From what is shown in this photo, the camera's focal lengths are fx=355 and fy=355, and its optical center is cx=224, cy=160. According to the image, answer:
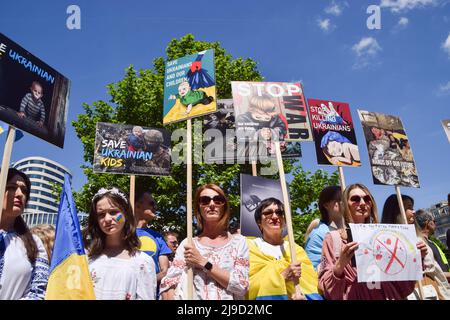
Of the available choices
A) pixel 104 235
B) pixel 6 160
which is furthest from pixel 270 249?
pixel 6 160

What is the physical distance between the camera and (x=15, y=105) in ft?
12.9

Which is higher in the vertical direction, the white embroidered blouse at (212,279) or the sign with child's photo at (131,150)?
the sign with child's photo at (131,150)

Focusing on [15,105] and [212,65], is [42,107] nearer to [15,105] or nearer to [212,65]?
[15,105]

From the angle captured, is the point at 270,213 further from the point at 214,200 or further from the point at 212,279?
the point at 212,279

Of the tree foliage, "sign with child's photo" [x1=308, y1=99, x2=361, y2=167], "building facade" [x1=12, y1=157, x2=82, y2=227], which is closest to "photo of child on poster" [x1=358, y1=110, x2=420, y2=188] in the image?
"sign with child's photo" [x1=308, y1=99, x2=361, y2=167]

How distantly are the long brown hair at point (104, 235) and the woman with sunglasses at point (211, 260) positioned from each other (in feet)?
1.36

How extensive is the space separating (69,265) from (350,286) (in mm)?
2213

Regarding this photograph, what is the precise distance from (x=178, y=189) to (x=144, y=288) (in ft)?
35.7

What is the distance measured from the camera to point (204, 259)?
3.00 metres

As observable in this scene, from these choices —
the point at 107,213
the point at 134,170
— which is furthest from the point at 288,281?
the point at 134,170

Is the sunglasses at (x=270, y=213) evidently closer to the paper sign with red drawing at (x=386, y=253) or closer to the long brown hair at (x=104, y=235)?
the paper sign with red drawing at (x=386, y=253)

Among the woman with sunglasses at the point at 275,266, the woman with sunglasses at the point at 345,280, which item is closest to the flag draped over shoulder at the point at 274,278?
the woman with sunglasses at the point at 275,266

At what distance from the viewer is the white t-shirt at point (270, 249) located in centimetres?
353

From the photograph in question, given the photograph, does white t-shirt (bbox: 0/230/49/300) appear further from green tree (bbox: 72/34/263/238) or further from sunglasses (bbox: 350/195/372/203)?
green tree (bbox: 72/34/263/238)
